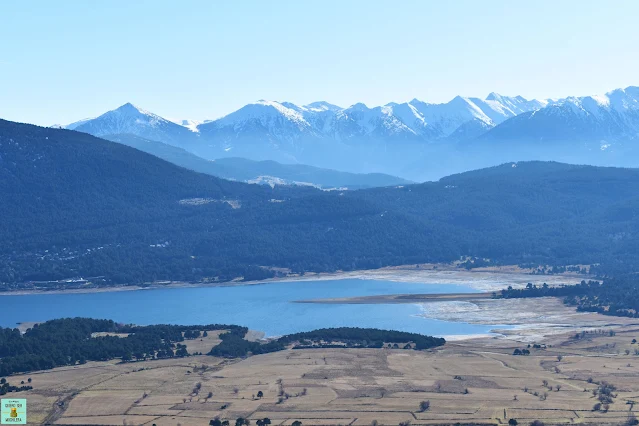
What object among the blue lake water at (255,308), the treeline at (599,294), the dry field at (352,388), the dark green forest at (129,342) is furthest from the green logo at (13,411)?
the treeline at (599,294)

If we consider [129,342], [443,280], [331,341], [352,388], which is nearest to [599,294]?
[443,280]

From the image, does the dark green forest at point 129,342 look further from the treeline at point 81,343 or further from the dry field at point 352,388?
the dry field at point 352,388

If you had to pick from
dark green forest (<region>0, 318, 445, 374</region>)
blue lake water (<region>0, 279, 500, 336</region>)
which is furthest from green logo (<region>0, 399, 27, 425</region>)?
blue lake water (<region>0, 279, 500, 336</region>)

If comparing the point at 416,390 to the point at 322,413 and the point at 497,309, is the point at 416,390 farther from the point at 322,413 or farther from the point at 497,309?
the point at 497,309

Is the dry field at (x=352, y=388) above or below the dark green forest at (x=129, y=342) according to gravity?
below

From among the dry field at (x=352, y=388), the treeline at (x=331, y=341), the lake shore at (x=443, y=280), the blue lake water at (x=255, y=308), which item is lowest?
the dry field at (x=352, y=388)

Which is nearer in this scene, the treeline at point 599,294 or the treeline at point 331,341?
the treeline at point 331,341
